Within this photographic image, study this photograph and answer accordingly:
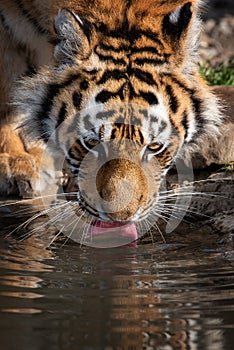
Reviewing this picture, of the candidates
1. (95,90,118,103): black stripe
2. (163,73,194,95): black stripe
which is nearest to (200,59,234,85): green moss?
(163,73,194,95): black stripe

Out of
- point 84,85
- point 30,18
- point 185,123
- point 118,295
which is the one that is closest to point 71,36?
point 84,85

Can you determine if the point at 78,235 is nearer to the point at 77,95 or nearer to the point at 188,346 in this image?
the point at 77,95

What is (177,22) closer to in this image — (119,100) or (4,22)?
(119,100)

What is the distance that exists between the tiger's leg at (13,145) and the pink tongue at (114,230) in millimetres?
1137

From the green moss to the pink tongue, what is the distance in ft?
7.85

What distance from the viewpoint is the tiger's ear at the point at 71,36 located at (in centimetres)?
458

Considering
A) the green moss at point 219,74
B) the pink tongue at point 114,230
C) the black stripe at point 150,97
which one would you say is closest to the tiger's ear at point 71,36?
the black stripe at point 150,97

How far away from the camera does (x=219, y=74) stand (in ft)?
23.7

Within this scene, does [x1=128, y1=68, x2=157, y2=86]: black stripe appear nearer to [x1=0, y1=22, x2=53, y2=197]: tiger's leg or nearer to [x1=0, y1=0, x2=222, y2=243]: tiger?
[x1=0, y1=0, x2=222, y2=243]: tiger

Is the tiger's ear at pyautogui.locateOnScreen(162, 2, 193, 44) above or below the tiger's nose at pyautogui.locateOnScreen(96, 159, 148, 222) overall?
above

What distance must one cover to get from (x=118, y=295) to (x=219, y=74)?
3520 millimetres

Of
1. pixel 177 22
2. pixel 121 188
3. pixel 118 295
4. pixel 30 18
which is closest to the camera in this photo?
pixel 118 295

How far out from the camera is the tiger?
15.0 ft

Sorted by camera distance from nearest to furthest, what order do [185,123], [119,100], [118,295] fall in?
[118,295] → [119,100] → [185,123]
